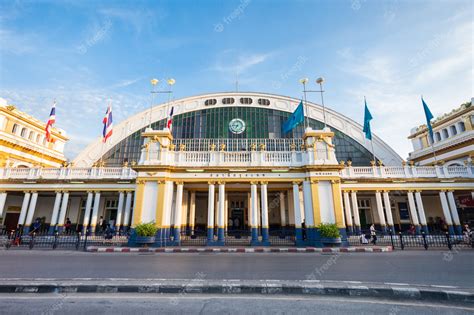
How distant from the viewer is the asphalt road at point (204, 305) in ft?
16.3

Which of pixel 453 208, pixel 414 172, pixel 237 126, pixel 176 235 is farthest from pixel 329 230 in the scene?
pixel 237 126

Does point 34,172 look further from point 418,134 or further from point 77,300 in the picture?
point 418,134

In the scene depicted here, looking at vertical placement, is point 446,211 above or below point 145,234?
above

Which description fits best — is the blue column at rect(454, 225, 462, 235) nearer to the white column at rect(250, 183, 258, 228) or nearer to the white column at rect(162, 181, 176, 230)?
the white column at rect(250, 183, 258, 228)

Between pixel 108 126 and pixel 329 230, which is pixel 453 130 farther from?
pixel 108 126

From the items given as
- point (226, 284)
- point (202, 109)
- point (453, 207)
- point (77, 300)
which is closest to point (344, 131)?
point (453, 207)

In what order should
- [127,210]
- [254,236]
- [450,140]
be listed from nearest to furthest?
[254,236] < [127,210] < [450,140]

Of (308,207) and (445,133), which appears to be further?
(445,133)

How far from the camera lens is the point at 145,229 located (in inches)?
653

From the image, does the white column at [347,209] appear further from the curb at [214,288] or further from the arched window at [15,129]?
the arched window at [15,129]

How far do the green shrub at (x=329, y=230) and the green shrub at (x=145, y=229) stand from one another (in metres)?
12.9

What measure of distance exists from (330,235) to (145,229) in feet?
46.5

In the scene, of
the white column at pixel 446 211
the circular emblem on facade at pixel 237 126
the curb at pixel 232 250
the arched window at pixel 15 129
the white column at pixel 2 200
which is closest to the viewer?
the curb at pixel 232 250

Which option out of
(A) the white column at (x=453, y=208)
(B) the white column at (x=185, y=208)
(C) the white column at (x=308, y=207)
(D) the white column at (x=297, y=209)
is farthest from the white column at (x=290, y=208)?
(A) the white column at (x=453, y=208)
